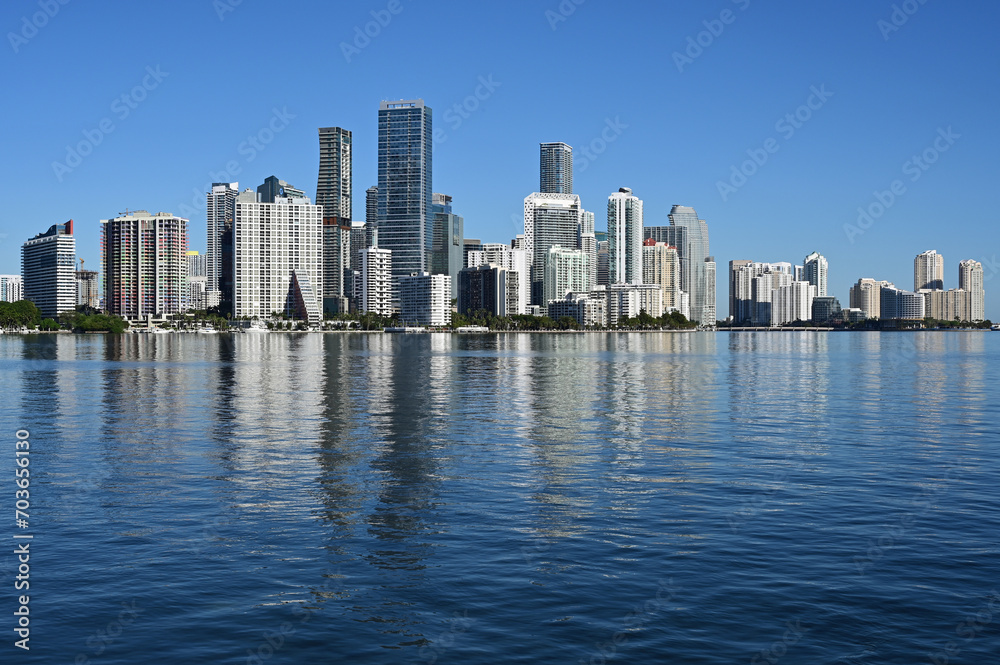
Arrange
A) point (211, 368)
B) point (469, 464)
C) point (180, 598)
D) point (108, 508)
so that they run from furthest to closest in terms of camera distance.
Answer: point (211, 368), point (469, 464), point (108, 508), point (180, 598)

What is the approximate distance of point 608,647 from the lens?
1761 centimetres

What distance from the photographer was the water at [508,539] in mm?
18047

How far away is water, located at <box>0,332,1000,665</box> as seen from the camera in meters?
18.0

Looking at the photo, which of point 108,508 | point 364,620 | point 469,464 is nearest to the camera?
point 364,620

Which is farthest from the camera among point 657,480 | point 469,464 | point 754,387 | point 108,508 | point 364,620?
point 754,387

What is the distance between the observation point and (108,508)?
2894cm

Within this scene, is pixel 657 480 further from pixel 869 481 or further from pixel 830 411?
pixel 830 411

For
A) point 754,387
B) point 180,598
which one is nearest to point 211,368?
point 754,387

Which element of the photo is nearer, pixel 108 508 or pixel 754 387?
pixel 108 508

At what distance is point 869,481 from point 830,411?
88.2 feet

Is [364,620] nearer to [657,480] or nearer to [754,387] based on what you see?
[657,480]

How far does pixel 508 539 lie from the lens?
82.6ft

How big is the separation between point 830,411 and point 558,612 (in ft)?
150

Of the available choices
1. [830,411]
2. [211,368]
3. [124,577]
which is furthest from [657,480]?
[211,368]
